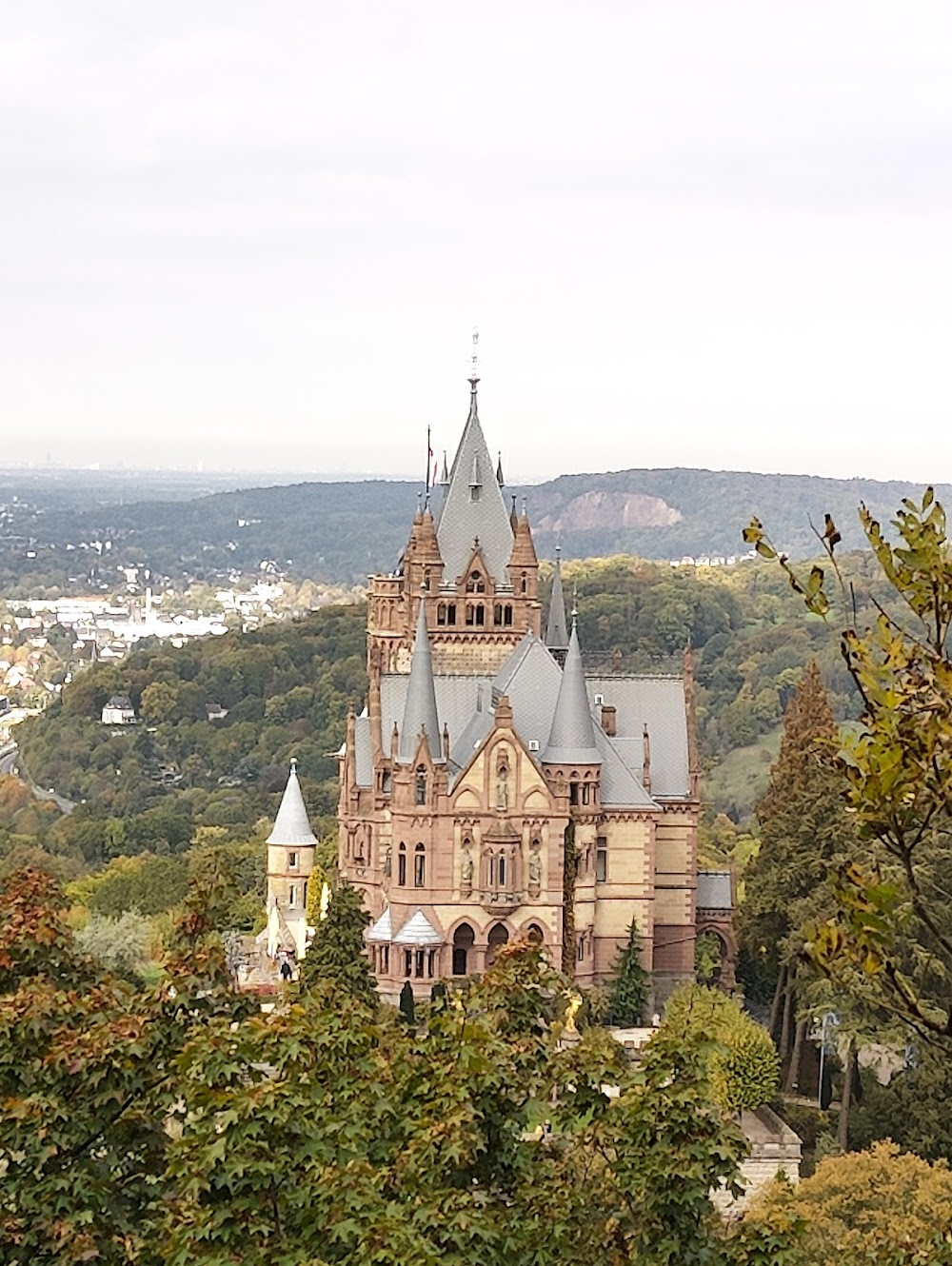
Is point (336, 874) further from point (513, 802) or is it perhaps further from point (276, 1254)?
point (276, 1254)

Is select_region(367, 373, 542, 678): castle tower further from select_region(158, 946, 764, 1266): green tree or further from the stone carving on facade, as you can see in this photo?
select_region(158, 946, 764, 1266): green tree

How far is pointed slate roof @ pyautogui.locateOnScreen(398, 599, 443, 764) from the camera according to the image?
64688 millimetres

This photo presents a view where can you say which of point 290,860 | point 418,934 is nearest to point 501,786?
point 418,934

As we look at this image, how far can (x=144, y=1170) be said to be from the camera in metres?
23.6

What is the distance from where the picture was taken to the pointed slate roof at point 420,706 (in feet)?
212

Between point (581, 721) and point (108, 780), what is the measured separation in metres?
112

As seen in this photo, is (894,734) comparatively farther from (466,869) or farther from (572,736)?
(572,736)

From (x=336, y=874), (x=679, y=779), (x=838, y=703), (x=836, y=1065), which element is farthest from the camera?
(x=838, y=703)

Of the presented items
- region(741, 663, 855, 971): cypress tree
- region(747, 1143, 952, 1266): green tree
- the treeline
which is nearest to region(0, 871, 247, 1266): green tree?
region(747, 1143, 952, 1266): green tree

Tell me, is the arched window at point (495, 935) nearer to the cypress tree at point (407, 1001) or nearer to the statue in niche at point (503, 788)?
the cypress tree at point (407, 1001)

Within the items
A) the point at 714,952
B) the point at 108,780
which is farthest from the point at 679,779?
the point at 108,780

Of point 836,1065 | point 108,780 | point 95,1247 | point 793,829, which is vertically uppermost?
point 95,1247

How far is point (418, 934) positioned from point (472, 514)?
17254 millimetres

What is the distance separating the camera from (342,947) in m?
59.4
